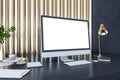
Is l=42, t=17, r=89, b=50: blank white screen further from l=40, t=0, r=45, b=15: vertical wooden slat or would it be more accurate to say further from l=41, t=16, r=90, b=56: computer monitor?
l=40, t=0, r=45, b=15: vertical wooden slat

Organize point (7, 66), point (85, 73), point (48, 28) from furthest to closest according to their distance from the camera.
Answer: point (48, 28), point (7, 66), point (85, 73)

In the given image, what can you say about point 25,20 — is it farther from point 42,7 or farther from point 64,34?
point 64,34

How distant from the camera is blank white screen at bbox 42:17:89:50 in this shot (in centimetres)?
173

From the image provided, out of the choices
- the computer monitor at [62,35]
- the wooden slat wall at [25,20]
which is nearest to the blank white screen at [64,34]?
the computer monitor at [62,35]

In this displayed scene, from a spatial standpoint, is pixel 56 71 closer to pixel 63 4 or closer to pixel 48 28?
pixel 48 28

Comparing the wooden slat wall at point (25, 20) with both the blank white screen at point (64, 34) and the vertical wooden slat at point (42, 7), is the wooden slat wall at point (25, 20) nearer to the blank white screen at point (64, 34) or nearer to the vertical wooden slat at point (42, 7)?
the vertical wooden slat at point (42, 7)

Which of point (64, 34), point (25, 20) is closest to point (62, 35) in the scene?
point (64, 34)

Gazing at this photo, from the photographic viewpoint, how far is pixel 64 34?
184cm

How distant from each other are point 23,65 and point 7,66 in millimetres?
137

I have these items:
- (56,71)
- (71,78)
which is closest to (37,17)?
(56,71)

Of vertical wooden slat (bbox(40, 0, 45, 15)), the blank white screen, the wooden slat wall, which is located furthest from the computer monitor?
vertical wooden slat (bbox(40, 0, 45, 15))

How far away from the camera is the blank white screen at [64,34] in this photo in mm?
1727

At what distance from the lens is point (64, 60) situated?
1.93 m

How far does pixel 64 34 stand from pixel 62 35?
27 mm
